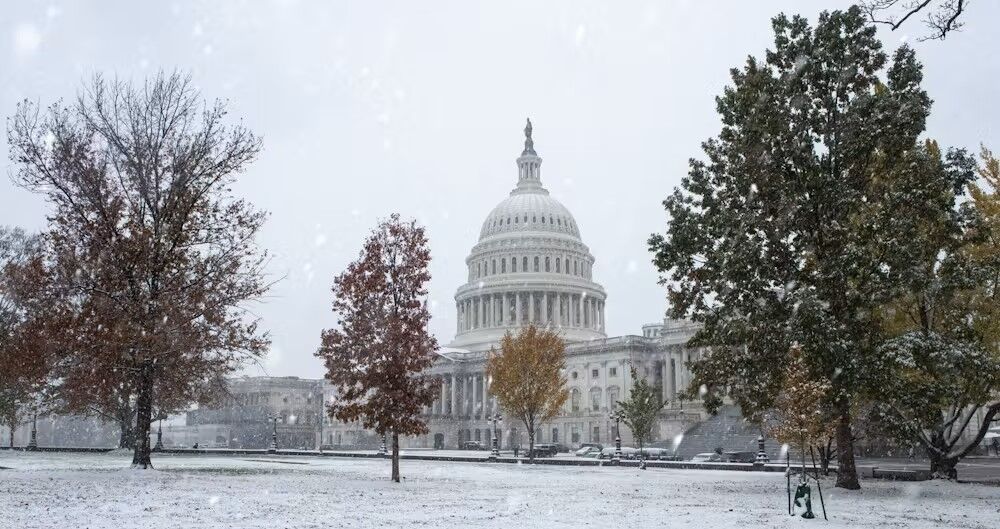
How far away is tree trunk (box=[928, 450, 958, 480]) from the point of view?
107ft

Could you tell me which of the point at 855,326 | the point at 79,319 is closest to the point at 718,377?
the point at 855,326

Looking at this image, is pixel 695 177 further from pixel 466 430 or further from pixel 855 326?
pixel 466 430

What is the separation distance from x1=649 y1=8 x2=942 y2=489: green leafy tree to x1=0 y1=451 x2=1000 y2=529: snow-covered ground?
3.97 metres

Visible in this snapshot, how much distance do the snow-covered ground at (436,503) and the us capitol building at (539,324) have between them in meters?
79.4

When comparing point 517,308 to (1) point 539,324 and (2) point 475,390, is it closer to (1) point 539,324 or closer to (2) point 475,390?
(2) point 475,390

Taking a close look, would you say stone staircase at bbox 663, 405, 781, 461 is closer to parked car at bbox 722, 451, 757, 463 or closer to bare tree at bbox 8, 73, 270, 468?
parked car at bbox 722, 451, 757, 463

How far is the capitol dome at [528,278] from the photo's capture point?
14700cm

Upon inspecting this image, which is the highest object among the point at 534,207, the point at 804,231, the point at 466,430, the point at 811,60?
the point at 534,207

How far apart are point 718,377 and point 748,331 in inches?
89.0

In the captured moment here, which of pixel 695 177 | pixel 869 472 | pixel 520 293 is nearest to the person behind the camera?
pixel 695 177

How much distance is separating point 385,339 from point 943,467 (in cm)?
2122

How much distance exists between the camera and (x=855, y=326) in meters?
27.8

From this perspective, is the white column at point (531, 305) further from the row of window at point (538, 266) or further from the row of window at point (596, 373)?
the row of window at point (596, 373)

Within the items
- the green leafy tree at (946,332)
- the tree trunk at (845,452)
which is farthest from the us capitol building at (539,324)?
the tree trunk at (845,452)
